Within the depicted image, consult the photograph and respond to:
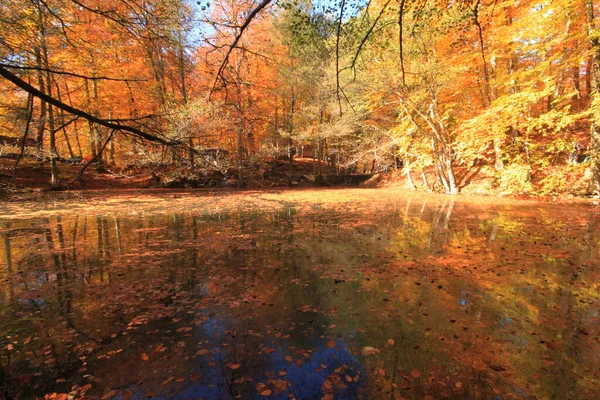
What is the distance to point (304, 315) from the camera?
3.99 metres

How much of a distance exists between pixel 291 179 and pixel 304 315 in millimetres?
22940

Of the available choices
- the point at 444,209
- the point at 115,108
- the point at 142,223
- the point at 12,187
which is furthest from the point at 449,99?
the point at 115,108

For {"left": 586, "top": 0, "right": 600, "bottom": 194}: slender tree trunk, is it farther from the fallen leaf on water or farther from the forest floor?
the fallen leaf on water

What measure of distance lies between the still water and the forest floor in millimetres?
1839

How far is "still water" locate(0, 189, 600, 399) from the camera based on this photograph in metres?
2.75

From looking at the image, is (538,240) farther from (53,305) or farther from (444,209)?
(53,305)

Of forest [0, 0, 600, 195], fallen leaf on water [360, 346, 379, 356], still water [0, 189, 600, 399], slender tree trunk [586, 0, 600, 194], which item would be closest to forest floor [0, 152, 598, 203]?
forest [0, 0, 600, 195]

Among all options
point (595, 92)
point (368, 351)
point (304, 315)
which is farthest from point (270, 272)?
point (595, 92)

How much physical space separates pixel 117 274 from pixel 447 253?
22.0 feet

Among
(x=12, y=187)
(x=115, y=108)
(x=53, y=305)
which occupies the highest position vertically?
(x=115, y=108)

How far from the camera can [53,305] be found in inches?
169

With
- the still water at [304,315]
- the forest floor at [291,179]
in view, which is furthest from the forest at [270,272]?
the forest floor at [291,179]

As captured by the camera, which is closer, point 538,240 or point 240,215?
point 538,240

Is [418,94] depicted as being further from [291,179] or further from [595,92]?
[291,179]
